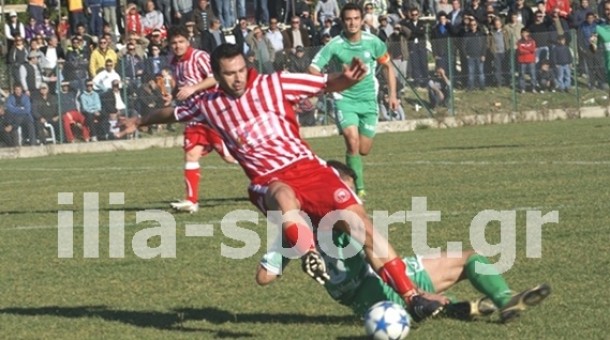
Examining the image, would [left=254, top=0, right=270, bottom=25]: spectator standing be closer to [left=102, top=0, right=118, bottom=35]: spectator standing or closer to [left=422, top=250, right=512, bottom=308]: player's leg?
[left=102, top=0, right=118, bottom=35]: spectator standing

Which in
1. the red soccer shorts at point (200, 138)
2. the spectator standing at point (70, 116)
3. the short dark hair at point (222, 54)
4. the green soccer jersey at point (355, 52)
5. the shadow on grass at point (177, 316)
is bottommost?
the spectator standing at point (70, 116)

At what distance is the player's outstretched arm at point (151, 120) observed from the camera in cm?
940

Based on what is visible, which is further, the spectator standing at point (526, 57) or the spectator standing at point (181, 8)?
the spectator standing at point (526, 57)

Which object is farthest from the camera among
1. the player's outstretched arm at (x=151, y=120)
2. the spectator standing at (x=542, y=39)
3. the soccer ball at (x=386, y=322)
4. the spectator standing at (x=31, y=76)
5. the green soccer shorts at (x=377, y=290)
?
the spectator standing at (x=542, y=39)

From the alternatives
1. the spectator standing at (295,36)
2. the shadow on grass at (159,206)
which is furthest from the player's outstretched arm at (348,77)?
the spectator standing at (295,36)

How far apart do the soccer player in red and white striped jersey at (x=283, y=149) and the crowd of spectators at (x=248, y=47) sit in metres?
21.0

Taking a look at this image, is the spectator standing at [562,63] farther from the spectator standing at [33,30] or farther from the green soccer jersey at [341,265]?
the green soccer jersey at [341,265]

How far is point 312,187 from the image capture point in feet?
27.0

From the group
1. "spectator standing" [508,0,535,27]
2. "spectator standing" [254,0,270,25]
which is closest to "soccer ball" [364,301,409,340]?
"spectator standing" [508,0,535,27]

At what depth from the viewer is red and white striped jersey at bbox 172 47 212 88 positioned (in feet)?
51.8

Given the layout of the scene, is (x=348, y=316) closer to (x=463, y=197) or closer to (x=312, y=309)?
(x=312, y=309)

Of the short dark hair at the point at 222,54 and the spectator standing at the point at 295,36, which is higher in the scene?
the short dark hair at the point at 222,54

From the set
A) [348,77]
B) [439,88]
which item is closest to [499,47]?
[439,88]

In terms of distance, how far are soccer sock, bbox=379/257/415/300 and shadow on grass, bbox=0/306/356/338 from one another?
1.58 feet
